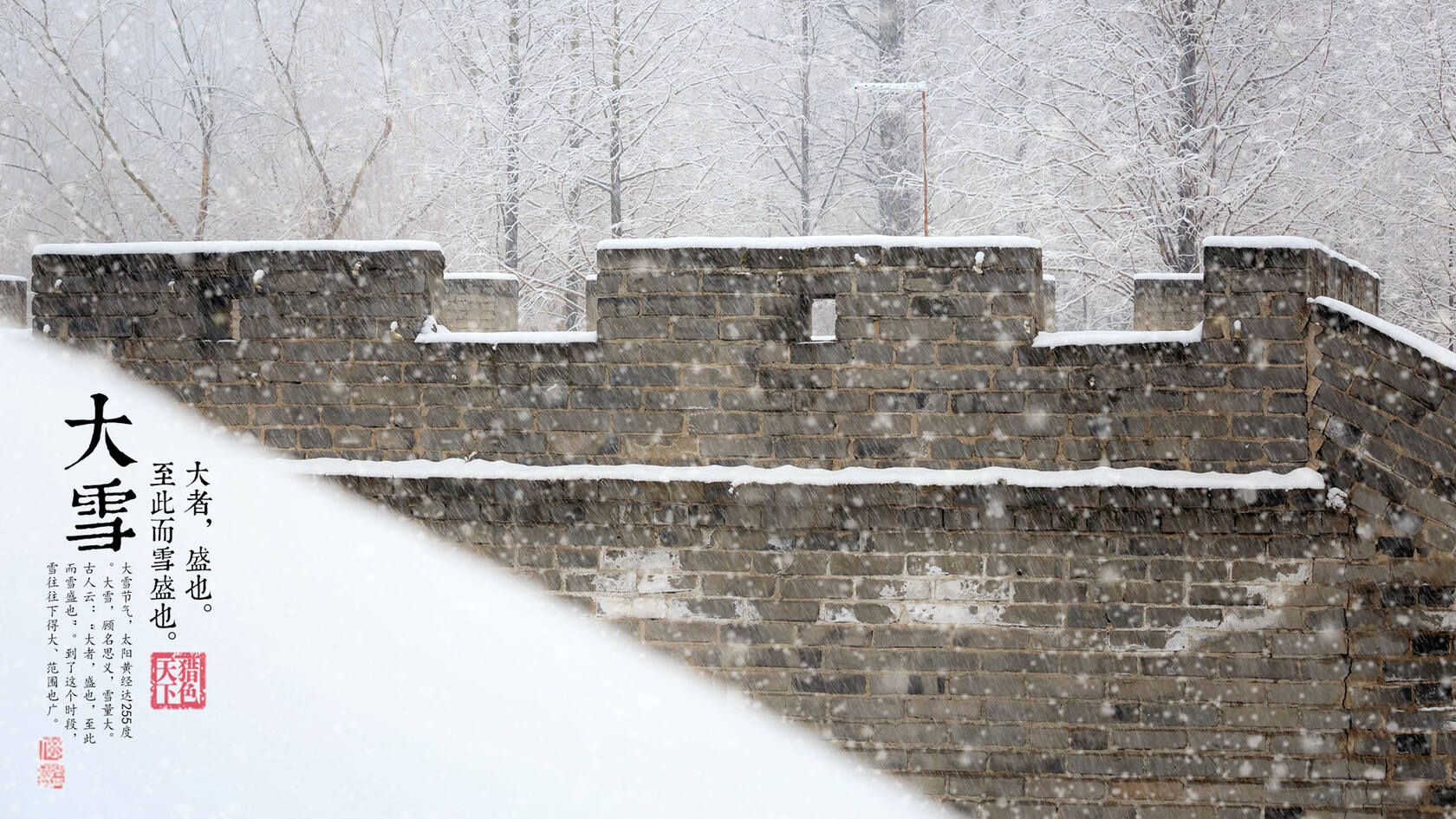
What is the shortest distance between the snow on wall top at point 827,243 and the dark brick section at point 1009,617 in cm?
110

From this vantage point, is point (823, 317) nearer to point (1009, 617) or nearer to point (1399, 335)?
point (1009, 617)

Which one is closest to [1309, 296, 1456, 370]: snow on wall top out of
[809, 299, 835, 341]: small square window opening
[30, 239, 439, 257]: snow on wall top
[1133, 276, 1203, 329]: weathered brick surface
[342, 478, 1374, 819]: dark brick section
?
[342, 478, 1374, 819]: dark brick section

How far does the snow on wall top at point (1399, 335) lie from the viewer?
430cm

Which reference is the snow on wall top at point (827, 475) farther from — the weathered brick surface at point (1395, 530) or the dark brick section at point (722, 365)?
the weathered brick surface at point (1395, 530)

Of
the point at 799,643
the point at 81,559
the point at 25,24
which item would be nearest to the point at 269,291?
the point at 81,559

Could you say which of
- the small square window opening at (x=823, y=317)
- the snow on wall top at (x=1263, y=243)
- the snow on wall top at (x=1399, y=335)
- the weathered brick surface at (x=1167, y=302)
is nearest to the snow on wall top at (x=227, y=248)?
the snow on wall top at (x=1263, y=243)

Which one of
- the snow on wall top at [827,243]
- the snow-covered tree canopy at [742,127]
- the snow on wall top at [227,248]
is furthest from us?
the snow-covered tree canopy at [742,127]

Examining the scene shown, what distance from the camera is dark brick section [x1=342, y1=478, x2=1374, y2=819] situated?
14.7 ft

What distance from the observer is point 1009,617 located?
4586mm

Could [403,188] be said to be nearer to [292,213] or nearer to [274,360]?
[292,213]

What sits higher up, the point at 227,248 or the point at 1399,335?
the point at 227,248

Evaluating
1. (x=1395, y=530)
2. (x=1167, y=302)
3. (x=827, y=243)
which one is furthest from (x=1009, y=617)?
(x=1167, y=302)

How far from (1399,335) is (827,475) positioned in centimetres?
→ 251

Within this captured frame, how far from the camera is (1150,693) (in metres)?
4.54
